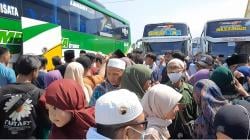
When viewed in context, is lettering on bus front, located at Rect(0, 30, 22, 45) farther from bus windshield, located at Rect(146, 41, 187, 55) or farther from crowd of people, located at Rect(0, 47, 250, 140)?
bus windshield, located at Rect(146, 41, 187, 55)

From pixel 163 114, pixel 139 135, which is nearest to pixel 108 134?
pixel 139 135

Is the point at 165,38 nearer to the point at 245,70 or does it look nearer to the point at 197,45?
the point at 197,45

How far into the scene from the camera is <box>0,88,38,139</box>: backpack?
3.65 metres

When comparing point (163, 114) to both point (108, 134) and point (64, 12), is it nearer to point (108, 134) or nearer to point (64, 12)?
A: point (108, 134)

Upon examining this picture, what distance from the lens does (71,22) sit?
13.6 metres

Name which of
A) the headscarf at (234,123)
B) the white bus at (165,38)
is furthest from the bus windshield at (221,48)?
the headscarf at (234,123)

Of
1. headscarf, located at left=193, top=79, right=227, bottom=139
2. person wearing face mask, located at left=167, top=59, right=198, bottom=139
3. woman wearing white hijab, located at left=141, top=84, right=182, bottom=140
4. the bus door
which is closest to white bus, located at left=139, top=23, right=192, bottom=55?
the bus door

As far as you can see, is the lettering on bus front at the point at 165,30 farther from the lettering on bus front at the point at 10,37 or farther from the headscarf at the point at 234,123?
the headscarf at the point at 234,123

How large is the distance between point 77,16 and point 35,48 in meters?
3.87

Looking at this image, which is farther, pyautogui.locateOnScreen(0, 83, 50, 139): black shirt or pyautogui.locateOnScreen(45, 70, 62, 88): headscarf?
pyautogui.locateOnScreen(45, 70, 62, 88): headscarf

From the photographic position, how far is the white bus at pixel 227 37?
55.3 feet

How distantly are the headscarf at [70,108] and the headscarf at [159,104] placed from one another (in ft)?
1.73

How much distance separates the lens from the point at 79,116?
116 inches

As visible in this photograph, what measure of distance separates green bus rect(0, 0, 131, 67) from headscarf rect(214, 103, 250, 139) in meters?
7.42
